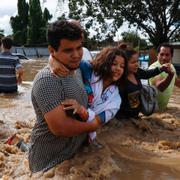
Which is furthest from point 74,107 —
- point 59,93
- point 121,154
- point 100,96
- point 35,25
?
point 35,25

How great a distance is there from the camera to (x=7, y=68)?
33.5ft

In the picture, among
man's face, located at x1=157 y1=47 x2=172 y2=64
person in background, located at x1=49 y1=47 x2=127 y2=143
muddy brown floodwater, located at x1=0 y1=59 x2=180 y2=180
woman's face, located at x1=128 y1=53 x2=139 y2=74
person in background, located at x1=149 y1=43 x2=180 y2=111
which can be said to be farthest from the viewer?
man's face, located at x1=157 y1=47 x2=172 y2=64

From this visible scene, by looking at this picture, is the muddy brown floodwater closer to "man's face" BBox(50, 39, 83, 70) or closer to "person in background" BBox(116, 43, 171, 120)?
"person in background" BBox(116, 43, 171, 120)

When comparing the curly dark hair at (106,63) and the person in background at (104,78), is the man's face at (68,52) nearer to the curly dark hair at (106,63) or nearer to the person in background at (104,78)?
the person in background at (104,78)

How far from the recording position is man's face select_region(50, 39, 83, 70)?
281 centimetres

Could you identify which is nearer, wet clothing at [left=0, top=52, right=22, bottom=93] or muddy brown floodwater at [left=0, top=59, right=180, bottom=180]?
muddy brown floodwater at [left=0, top=59, right=180, bottom=180]

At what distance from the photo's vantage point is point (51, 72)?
9.32 feet

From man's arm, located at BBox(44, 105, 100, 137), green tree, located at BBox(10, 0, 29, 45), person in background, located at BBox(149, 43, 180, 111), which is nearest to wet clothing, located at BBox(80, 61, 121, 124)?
man's arm, located at BBox(44, 105, 100, 137)

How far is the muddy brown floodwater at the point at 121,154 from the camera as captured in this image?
10.8 ft

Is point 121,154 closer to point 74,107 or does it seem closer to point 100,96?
point 100,96

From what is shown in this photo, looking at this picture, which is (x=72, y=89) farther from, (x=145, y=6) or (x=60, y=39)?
(x=145, y=6)

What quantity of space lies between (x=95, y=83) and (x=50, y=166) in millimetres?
908

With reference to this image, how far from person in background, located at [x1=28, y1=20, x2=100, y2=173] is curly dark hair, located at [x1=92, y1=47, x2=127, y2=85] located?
2.30ft

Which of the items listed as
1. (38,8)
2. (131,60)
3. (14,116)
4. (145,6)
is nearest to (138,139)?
(131,60)
